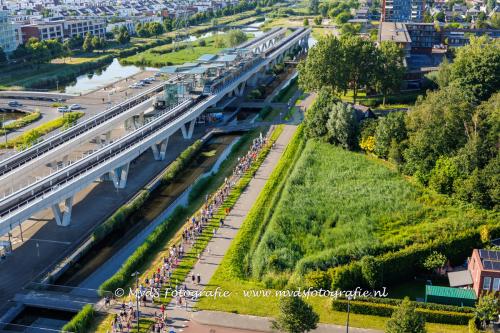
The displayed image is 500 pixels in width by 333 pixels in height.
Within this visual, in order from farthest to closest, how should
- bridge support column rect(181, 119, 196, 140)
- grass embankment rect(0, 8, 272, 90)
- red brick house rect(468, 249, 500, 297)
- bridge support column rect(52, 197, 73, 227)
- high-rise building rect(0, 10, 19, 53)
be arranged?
1. high-rise building rect(0, 10, 19, 53)
2. grass embankment rect(0, 8, 272, 90)
3. bridge support column rect(181, 119, 196, 140)
4. bridge support column rect(52, 197, 73, 227)
5. red brick house rect(468, 249, 500, 297)

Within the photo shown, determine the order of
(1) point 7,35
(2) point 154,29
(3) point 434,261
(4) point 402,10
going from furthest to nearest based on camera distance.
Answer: (4) point 402,10
(2) point 154,29
(1) point 7,35
(3) point 434,261

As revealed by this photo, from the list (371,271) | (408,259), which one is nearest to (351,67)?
(408,259)

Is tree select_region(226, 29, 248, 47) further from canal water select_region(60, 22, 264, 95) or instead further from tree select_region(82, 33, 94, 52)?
tree select_region(82, 33, 94, 52)

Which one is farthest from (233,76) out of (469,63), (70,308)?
(70,308)

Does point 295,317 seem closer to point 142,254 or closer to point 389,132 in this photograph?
point 142,254

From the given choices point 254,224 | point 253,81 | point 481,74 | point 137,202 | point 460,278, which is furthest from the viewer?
point 253,81

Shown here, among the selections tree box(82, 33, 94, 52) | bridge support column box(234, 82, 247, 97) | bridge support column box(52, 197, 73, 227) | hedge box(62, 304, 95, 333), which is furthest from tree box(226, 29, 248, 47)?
hedge box(62, 304, 95, 333)

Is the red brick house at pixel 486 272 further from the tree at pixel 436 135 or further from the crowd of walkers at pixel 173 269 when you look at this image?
the crowd of walkers at pixel 173 269
